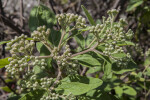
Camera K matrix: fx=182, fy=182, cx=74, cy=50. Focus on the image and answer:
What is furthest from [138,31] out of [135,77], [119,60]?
[119,60]

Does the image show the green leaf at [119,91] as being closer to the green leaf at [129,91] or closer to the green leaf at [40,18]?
the green leaf at [129,91]

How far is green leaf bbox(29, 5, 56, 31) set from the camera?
221cm

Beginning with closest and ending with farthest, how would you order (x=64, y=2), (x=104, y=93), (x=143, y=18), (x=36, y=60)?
1. (x=36, y=60)
2. (x=104, y=93)
3. (x=143, y=18)
4. (x=64, y=2)

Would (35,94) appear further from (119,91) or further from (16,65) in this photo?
(119,91)

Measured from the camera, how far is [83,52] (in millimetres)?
2053

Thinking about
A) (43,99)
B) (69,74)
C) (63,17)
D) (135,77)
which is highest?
(63,17)

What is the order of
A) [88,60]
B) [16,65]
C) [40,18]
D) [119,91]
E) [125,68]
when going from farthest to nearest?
[119,91], [125,68], [40,18], [88,60], [16,65]

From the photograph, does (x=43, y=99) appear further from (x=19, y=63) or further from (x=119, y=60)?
(x=119, y=60)

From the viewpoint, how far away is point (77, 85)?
1.90m

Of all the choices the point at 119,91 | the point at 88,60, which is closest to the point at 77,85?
the point at 88,60

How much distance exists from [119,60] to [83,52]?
47cm

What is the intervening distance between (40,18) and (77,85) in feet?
3.11

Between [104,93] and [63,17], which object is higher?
[63,17]

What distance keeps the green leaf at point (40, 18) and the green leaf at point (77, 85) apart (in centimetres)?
76
